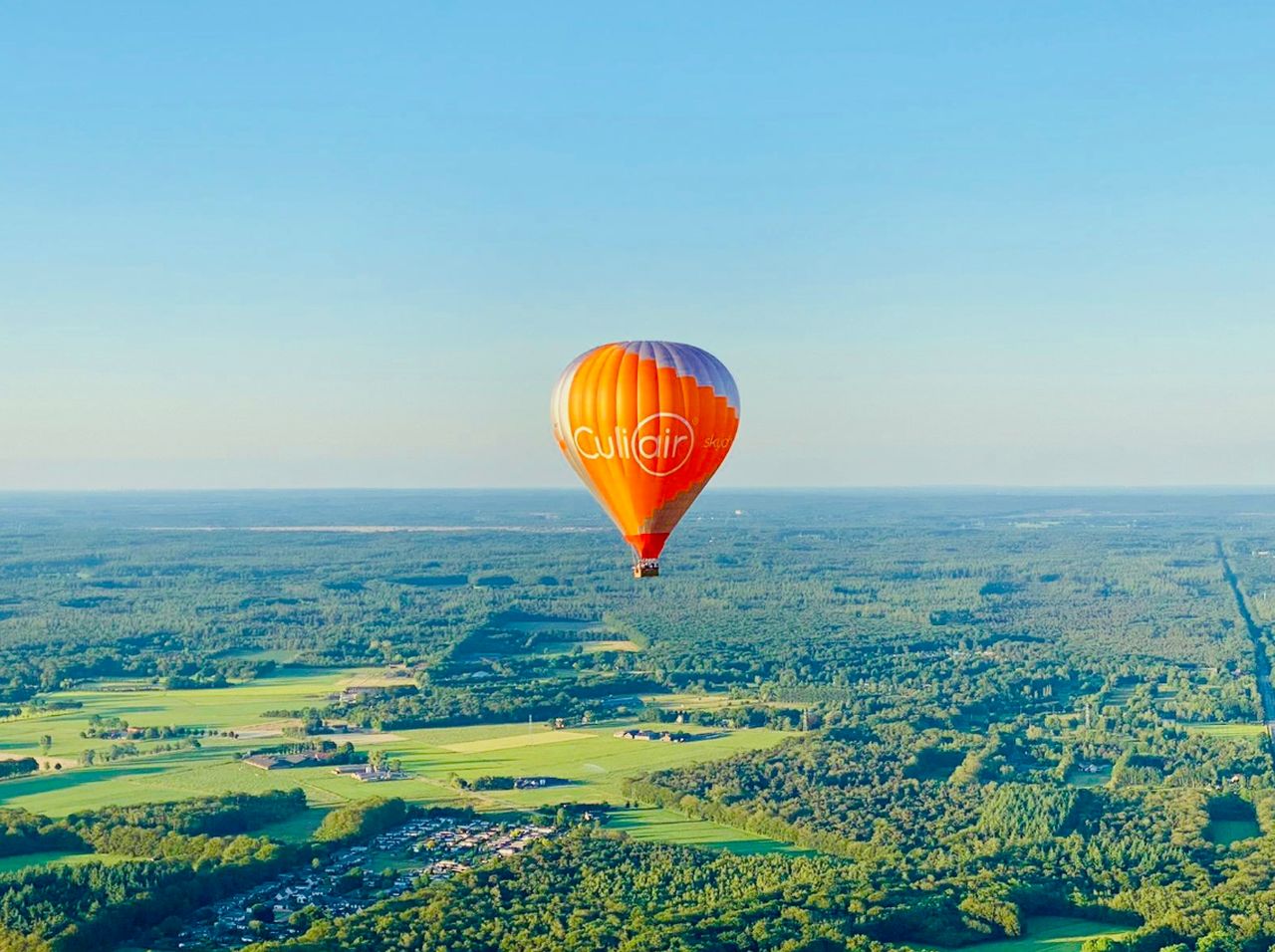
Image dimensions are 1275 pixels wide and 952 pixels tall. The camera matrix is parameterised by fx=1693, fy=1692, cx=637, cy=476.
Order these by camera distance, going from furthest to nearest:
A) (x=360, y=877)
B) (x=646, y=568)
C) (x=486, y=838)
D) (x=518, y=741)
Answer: (x=518, y=741), (x=486, y=838), (x=360, y=877), (x=646, y=568)

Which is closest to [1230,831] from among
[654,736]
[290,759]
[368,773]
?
[654,736]

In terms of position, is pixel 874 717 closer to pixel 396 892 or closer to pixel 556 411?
pixel 396 892

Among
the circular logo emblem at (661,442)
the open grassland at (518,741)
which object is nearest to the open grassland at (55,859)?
the open grassland at (518,741)

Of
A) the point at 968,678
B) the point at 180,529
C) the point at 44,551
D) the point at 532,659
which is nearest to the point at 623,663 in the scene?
the point at 532,659

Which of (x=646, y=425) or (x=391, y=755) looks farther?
(x=391, y=755)

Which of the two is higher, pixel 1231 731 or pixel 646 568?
pixel 646 568

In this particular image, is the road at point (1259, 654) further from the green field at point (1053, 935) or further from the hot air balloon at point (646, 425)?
the hot air balloon at point (646, 425)

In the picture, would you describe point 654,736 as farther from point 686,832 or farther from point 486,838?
point 486,838
